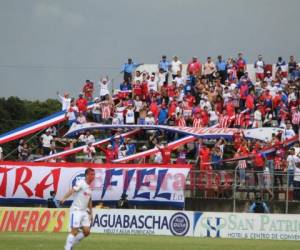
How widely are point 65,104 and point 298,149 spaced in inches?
646

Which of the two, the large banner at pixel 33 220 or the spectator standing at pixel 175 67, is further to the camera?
the spectator standing at pixel 175 67

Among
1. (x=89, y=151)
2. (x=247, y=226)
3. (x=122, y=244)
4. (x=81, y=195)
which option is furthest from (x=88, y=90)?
(x=81, y=195)

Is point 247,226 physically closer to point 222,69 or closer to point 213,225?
point 213,225

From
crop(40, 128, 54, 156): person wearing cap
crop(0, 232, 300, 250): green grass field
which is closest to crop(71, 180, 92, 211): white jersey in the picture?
crop(0, 232, 300, 250): green grass field

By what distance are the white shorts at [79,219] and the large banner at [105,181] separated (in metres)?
15.5

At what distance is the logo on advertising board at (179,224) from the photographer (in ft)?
117

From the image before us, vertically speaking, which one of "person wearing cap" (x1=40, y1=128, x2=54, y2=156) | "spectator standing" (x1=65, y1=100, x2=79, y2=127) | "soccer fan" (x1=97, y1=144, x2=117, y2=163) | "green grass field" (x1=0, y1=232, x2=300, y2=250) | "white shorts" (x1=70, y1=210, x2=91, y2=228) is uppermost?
"spectator standing" (x1=65, y1=100, x2=79, y2=127)

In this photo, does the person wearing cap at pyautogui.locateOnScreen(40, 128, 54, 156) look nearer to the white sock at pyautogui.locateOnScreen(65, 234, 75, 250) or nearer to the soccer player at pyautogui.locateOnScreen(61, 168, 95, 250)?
the soccer player at pyautogui.locateOnScreen(61, 168, 95, 250)

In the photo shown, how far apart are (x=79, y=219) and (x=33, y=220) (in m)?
14.2

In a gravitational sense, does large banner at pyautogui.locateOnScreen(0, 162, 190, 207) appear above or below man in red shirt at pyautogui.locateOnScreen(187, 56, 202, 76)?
below

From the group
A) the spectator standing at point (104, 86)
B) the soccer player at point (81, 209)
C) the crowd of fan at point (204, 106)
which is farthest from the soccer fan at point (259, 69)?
the soccer player at point (81, 209)

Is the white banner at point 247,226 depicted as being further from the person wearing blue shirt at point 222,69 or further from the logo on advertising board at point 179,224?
the person wearing blue shirt at point 222,69

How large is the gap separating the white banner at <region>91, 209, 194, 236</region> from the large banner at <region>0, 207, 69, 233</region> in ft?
4.75

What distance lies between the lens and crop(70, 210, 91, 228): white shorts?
22633mm
